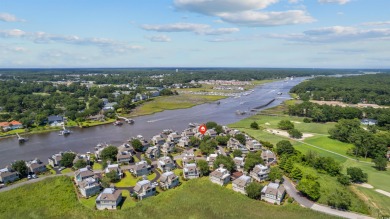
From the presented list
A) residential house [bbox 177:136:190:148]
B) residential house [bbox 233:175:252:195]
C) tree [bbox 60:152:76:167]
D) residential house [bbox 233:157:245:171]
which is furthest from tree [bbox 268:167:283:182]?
tree [bbox 60:152:76:167]

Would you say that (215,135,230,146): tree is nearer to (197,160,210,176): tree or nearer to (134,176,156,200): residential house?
(197,160,210,176): tree

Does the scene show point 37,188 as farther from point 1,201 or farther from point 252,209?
point 252,209

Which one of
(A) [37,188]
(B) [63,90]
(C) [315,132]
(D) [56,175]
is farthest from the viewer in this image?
(B) [63,90]

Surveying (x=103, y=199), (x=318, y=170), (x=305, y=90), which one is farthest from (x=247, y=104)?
(x=103, y=199)

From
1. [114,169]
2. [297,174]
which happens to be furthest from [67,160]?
[297,174]

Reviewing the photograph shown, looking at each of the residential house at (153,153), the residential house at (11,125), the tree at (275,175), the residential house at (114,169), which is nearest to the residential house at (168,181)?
the residential house at (114,169)

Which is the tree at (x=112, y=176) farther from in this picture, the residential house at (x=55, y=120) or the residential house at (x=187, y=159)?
the residential house at (x=55, y=120)

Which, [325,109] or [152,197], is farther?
[325,109]
